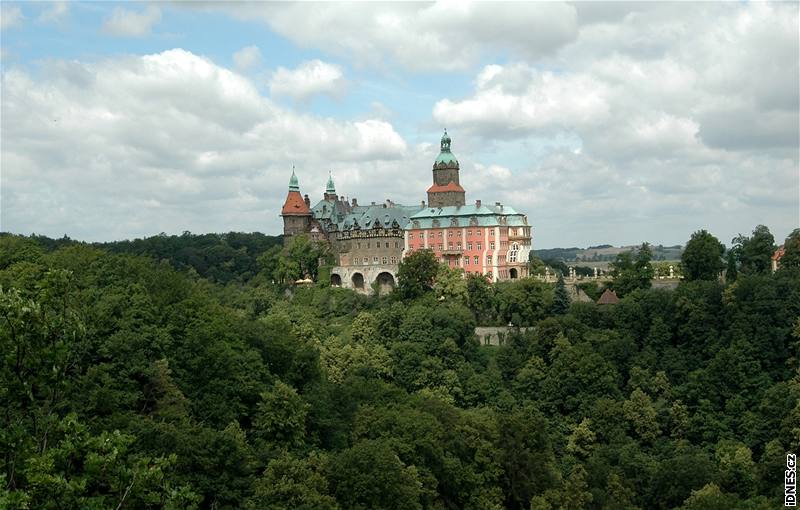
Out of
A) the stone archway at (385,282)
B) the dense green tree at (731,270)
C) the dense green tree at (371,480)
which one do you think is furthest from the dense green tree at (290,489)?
the stone archway at (385,282)

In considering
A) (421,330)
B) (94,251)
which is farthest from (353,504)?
(421,330)

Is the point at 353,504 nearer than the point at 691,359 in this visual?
Yes

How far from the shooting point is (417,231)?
87.6m

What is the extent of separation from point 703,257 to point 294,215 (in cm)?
4172

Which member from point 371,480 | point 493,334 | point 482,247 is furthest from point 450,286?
point 371,480

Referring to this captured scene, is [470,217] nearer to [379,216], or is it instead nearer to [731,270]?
[379,216]

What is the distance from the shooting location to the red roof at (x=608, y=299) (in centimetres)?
7182

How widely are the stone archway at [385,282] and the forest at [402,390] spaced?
2283 mm

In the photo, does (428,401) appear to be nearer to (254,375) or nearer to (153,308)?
(254,375)

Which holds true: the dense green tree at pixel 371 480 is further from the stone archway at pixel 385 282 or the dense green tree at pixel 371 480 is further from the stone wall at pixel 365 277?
the stone wall at pixel 365 277

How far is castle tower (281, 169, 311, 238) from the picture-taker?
315 ft

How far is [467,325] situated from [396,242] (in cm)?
→ 2166

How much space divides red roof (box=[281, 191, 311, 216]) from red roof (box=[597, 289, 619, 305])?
35.2m

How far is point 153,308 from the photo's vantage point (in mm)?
44562
